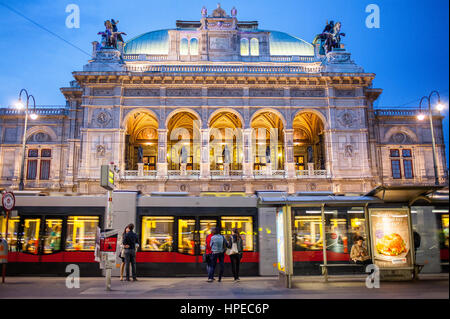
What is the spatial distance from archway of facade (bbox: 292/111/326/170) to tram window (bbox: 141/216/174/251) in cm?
2128

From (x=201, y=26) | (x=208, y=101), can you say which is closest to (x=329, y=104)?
(x=208, y=101)

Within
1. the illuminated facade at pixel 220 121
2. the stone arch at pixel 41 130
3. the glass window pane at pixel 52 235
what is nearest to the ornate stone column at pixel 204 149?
the illuminated facade at pixel 220 121

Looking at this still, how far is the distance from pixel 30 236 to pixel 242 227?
29.2 feet

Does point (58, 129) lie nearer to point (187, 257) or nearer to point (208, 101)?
point (208, 101)

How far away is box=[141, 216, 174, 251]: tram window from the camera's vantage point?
16.3 meters

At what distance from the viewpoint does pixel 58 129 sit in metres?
36.0

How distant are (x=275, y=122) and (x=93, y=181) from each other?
60.2ft

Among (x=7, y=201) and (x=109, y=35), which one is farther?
(x=109, y=35)

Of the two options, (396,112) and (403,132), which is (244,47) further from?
(403,132)

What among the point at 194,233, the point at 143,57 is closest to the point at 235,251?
the point at 194,233

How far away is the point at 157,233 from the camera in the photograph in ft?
54.0

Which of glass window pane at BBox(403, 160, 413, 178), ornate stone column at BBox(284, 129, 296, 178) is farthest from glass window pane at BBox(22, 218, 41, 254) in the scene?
glass window pane at BBox(403, 160, 413, 178)

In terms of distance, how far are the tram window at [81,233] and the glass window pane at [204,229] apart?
14.7 feet

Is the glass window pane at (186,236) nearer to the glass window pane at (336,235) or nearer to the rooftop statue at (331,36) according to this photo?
the glass window pane at (336,235)
